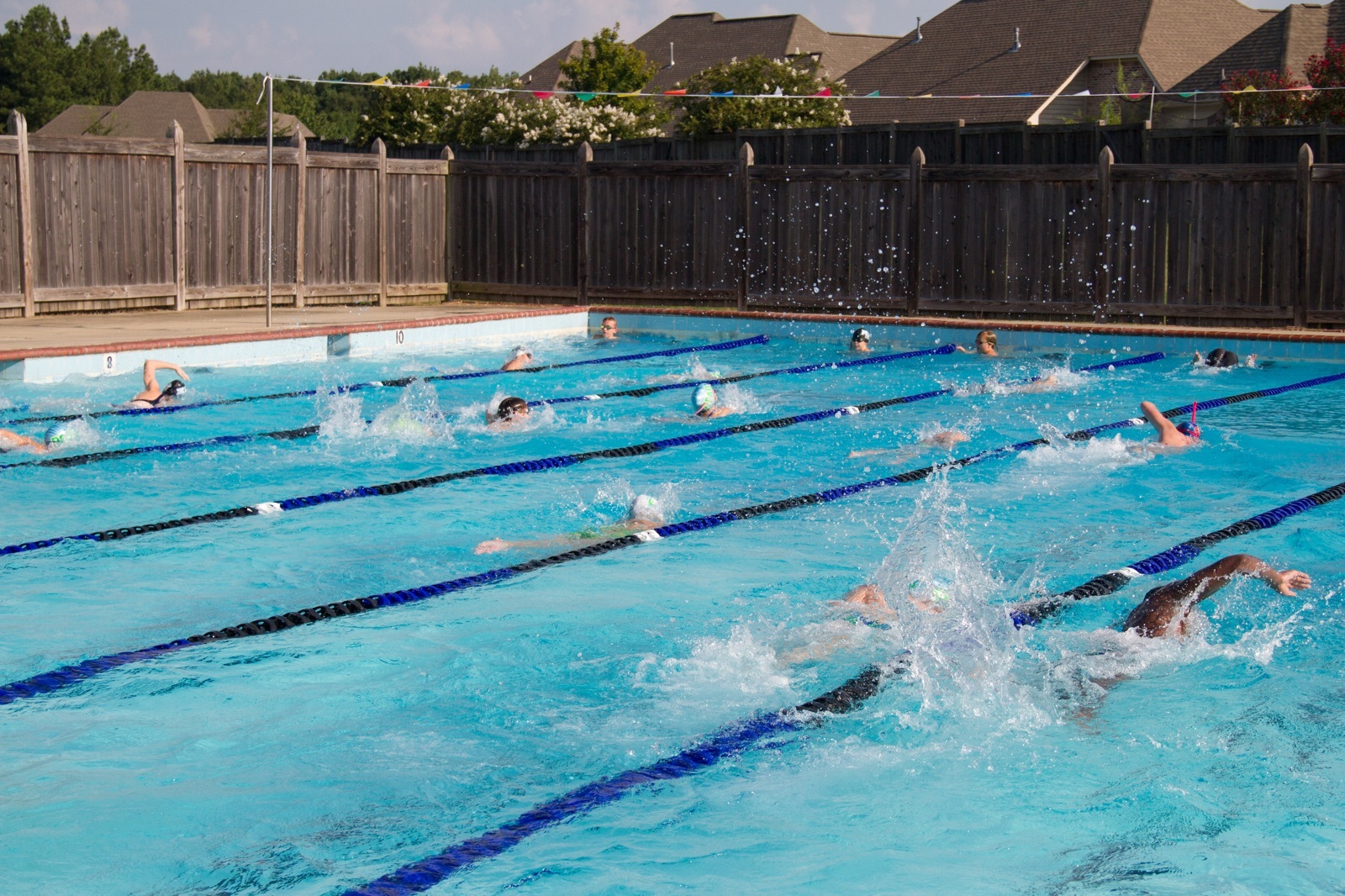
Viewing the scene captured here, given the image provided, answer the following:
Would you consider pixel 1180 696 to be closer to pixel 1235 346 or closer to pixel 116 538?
pixel 116 538

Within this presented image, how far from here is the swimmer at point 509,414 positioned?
9.89 meters

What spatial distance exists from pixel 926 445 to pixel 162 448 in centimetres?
519

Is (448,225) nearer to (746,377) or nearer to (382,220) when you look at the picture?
(382,220)

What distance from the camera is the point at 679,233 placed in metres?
17.4

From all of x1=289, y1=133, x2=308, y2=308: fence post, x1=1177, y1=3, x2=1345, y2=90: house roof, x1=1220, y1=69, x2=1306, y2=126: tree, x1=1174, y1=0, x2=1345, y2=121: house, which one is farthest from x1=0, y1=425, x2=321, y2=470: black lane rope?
x1=1177, y1=3, x2=1345, y2=90: house roof

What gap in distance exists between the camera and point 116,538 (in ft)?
22.6

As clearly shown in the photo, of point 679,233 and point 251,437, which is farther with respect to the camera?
point 679,233

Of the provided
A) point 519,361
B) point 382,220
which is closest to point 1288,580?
point 519,361

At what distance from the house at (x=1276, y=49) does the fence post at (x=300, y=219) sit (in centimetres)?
1975

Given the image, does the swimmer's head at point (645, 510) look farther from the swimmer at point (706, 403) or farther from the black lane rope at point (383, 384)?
the black lane rope at point (383, 384)

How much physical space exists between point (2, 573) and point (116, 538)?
683 mm

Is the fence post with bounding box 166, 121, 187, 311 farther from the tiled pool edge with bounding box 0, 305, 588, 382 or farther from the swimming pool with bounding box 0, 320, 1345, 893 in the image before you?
the swimming pool with bounding box 0, 320, 1345, 893

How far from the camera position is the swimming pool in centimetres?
382

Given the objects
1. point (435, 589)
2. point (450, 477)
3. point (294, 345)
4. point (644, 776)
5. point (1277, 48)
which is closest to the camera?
point (644, 776)
